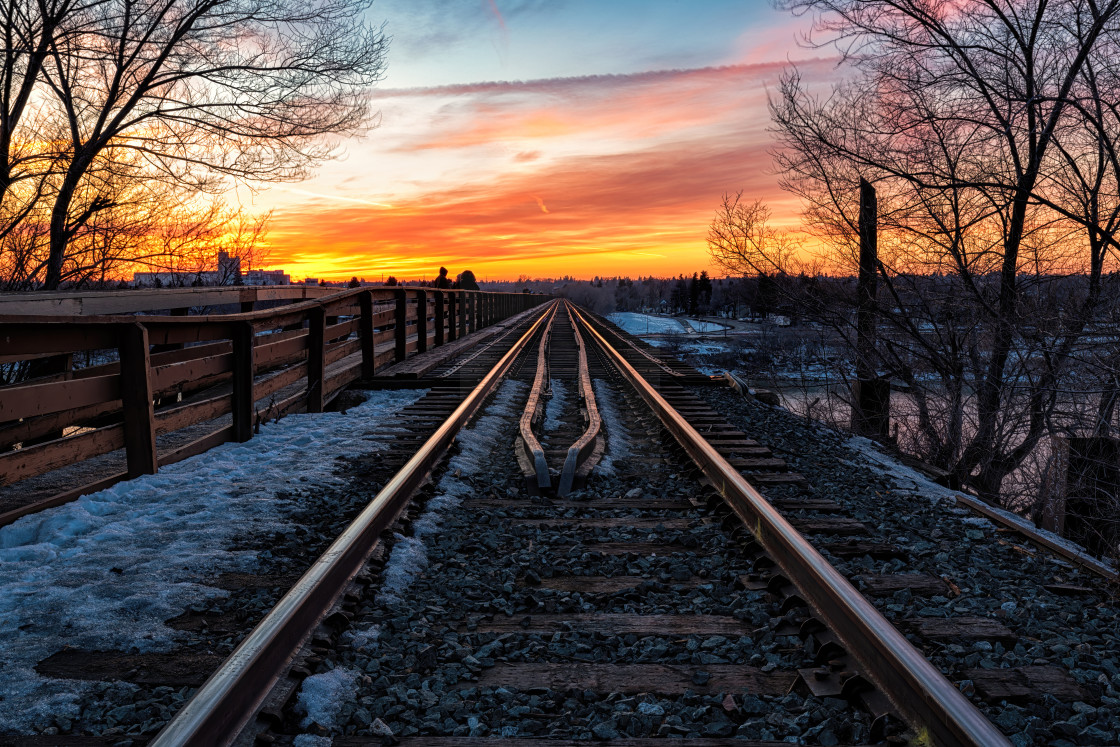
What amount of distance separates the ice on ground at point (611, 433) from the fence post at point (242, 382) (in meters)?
3.25

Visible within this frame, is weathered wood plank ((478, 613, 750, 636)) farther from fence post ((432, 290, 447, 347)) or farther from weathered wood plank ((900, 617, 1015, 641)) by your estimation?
fence post ((432, 290, 447, 347))

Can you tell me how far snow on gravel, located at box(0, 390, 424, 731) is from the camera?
2.75 meters

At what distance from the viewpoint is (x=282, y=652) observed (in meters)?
2.54

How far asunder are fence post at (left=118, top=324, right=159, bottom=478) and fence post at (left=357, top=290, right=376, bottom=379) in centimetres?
512

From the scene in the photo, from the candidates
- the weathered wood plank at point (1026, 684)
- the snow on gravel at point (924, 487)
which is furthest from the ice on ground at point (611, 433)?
the weathered wood plank at point (1026, 684)

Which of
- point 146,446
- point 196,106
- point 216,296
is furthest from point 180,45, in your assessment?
point 146,446

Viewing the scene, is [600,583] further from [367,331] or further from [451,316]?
[451,316]

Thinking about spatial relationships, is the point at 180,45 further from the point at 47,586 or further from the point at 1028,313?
the point at 1028,313

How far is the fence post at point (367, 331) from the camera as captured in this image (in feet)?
33.3

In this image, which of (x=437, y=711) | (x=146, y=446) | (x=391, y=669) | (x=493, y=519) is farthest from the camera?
(x=146, y=446)

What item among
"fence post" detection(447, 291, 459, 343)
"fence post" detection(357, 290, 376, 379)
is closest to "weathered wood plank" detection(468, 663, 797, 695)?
"fence post" detection(357, 290, 376, 379)

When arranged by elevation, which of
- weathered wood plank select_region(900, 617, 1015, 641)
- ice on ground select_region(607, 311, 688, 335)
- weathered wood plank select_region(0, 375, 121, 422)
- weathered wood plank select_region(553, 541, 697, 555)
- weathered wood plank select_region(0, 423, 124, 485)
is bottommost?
ice on ground select_region(607, 311, 688, 335)

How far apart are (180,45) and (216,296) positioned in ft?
20.4

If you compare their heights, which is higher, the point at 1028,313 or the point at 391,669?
the point at 1028,313
